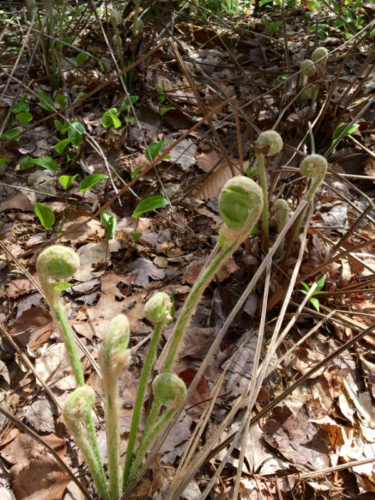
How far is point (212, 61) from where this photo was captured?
3641mm

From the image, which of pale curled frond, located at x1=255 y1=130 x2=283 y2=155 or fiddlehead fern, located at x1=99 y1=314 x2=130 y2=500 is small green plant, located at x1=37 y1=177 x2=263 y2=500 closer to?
fiddlehead fern, located at x1=99 y1=314 x2=130 y2=500

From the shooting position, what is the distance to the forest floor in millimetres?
1354

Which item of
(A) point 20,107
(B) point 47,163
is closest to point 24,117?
(A) point 20,107

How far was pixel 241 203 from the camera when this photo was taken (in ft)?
2.72

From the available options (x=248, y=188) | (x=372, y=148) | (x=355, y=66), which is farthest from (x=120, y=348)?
(x=355, y=66)

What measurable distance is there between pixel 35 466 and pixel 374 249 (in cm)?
194

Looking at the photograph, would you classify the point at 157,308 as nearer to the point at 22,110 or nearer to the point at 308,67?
the point at 308,67

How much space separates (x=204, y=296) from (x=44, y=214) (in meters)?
0.96

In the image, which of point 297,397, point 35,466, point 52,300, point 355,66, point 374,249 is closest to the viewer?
point 52,300

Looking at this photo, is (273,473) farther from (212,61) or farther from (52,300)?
(212,61)

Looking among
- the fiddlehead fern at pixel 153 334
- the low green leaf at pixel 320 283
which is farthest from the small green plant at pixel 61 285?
the low green leaf at pixel 320 283

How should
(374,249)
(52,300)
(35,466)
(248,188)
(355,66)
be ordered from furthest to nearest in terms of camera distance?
1. (355,66)
2. (374,249)
3. (35,466)
4. (52,300)
5. (248,188)

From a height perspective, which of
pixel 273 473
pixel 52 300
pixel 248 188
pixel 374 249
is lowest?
pixel 273 473

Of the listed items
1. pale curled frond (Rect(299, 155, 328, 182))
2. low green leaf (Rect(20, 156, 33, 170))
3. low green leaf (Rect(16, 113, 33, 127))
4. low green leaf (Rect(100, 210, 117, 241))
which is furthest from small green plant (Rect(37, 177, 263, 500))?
low green leaf (Rect(16, 113, 33, 127))
